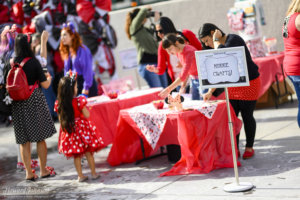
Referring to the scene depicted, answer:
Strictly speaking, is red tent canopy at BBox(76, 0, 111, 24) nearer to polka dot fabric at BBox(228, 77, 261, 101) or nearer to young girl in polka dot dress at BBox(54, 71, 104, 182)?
young girl in polka dot dress at BBox(54, 71, 104, 182)

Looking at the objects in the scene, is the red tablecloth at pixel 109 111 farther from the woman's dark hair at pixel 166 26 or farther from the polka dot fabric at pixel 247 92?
the polka dot fabric at pixel 247 92

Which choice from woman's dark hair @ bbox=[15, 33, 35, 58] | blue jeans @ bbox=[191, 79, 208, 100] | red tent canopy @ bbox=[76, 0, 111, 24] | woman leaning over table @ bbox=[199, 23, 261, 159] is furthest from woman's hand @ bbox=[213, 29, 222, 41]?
red tent canopy @ bbox=[76, 0, 111, 24]

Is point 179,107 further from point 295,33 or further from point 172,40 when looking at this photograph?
point 295,33

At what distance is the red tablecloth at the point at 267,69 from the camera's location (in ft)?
29.7

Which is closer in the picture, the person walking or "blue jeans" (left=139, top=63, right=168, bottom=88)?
the person walking

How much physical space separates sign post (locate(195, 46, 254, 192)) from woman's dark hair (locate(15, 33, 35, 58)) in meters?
2.69

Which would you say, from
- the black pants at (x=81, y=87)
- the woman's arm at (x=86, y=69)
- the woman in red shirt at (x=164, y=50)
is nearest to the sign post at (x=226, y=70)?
the woman in red shirt at (x=164, y=50)

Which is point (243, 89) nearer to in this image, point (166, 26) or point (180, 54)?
point (180, 54)

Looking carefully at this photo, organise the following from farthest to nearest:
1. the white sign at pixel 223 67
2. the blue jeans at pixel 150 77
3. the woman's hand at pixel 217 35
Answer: the blue jeans at pixel 150 77
the woman's hand at pixel 217 35
the white sign at pixel 223 67

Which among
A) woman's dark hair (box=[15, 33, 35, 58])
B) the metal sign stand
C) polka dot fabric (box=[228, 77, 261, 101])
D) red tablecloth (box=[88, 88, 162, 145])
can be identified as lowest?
the metal sign stand

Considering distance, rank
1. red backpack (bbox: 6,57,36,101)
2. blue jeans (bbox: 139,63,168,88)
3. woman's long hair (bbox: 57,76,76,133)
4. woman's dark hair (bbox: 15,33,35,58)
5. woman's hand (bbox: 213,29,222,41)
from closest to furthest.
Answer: woman's hand (bbox: 213,29,222,41)
woman's long hair (bbox: 57,76,76,133)
red backpack (bbox: 6,57,36,101)
woman's dark hair (bbox: 15,33,35,58)
blue jeans (bbox: 139,63,168,88)

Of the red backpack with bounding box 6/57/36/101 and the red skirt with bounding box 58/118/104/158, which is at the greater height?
the red backpack with bounding box 6/57/36/101

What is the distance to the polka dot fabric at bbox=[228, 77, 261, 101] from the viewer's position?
20.5 ft

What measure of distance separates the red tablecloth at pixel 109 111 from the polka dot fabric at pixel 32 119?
708 mm
